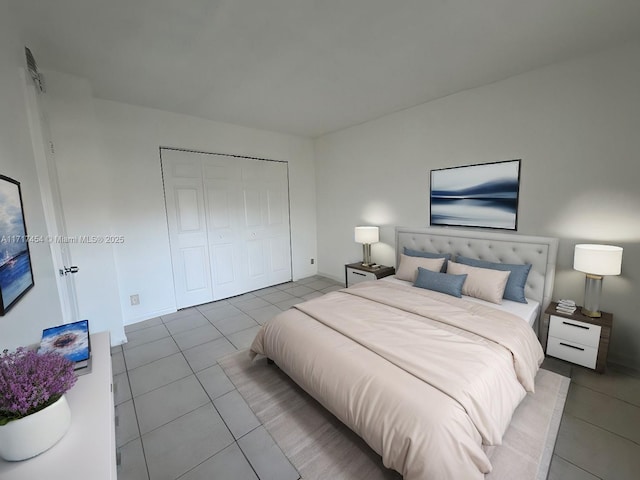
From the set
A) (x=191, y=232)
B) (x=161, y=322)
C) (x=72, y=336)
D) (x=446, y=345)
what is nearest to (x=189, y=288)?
(x=161, y=322)

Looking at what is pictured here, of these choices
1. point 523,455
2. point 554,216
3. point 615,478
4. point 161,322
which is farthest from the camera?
point 161,322

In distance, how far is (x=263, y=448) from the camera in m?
1.64

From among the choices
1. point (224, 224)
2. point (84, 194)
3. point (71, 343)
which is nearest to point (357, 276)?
point (224, 224)

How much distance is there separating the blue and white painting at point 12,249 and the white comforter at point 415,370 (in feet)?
5.07

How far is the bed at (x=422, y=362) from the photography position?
1.25 meters

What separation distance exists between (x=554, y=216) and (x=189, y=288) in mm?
4411

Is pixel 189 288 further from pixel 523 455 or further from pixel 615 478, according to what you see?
pixel 615 478

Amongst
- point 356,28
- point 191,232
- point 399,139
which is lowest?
point 191,232

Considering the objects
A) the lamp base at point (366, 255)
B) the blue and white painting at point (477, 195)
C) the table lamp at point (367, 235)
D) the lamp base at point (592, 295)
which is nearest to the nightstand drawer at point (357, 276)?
the lamp base at point (366, 255)

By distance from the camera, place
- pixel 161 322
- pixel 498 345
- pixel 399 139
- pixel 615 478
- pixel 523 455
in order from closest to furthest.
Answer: pixel 615 478
pixel 523 455
pixel 498 345
pixel 161 322
pixel 399 139

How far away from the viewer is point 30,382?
2.81 feet

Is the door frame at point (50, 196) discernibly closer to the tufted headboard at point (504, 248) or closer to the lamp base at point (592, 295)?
the tufted headboard at point (504, 248)

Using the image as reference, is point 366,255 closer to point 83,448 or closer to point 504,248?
point 504,248

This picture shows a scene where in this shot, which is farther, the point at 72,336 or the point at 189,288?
the point at 189,288
